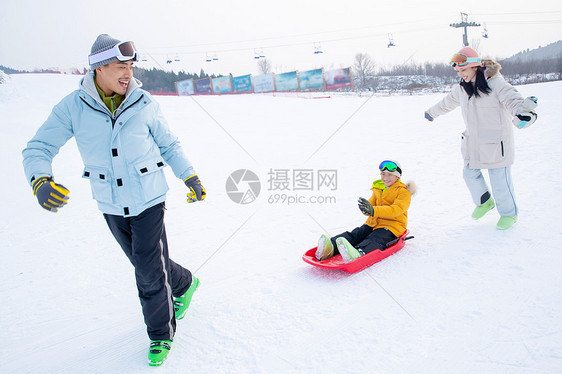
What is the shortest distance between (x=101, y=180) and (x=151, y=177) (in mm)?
258

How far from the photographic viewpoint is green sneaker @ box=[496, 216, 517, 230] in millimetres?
3109

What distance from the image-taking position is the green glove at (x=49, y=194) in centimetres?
163

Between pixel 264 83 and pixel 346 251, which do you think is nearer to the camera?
pixel 346 251

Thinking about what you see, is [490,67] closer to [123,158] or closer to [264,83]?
[123,158]

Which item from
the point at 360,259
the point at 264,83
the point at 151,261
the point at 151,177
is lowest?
the point at 360,259

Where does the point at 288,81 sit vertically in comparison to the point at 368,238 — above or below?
above

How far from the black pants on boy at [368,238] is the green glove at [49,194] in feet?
6.86

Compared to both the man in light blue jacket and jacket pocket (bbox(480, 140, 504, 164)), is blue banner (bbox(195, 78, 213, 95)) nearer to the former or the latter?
jacket pocket (bbox(480, 140, 504, 164))

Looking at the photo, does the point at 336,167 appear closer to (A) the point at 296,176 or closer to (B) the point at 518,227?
(A) the point at 296,176

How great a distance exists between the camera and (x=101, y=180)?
6.12 feet

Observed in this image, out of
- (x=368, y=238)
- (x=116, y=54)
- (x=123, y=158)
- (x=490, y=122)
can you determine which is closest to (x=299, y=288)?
(x=368, y=238)

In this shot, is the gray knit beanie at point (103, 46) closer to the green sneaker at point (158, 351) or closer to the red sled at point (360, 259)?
the green sneaker at point (158, 351)

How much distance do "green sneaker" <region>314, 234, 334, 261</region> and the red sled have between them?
4 centimetres

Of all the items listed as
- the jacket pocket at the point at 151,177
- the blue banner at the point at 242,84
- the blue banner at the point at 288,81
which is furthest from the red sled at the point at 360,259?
the blue banner at the point at 242,84
